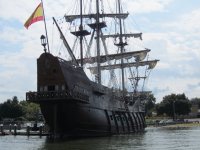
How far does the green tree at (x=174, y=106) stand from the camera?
176 metres

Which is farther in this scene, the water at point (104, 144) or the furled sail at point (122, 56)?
the furled sail at point (122, 56)

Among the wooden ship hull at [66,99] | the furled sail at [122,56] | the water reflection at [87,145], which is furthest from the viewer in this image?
the furled sail at [122,56]

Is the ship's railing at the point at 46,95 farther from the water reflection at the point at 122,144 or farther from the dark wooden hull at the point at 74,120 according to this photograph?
the water reflection at the point at 122,144

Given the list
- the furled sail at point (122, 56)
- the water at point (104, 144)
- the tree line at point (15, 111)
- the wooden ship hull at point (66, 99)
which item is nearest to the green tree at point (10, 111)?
the tree line at point (15, 111)

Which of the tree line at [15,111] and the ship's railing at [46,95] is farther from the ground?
the tree line at [15,111]

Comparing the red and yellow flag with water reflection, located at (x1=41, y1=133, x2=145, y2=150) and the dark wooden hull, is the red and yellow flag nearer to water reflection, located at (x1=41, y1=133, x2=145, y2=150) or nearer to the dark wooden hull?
the dark wooden hull

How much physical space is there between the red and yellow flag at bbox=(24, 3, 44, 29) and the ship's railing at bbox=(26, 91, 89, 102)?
8429mm

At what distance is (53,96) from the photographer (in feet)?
169

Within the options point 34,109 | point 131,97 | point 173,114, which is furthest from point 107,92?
point 173,114

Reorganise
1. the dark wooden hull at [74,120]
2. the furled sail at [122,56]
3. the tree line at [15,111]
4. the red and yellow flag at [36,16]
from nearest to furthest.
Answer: the red and yellow flag at [36,16] → the dark wooden hull at [74,120] → the furled sail at [122,56] → the tree line at [15,111]

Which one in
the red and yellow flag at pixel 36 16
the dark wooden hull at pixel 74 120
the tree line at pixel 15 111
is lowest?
the dark wooden hull at pixel 74 120

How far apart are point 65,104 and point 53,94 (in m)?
2.50

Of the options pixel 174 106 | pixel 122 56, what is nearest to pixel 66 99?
pixel 122 56

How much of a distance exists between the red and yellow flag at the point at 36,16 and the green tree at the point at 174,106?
419 feet
